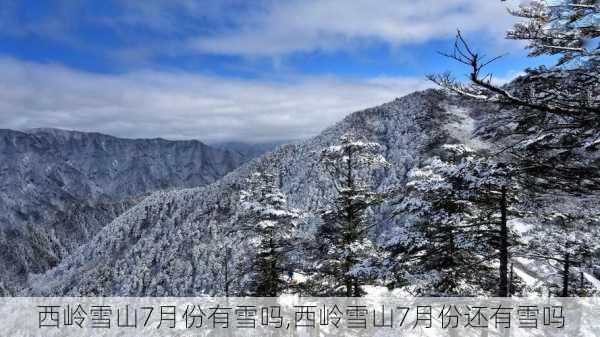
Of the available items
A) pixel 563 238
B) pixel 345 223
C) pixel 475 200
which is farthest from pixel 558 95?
pixel 345 223

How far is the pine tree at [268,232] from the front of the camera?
15.4 metres

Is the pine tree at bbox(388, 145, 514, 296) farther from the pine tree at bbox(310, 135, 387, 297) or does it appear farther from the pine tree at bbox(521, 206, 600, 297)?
the pine tree at bbox(310, 135, 387, 297)

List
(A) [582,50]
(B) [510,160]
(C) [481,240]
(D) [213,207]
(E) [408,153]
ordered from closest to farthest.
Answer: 1. (A) [582,50]
2. (B) [510,160]
3. (C) [481,240]
4. (E) [408,153]
5. (D) [213,207]

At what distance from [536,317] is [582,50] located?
37.1ft

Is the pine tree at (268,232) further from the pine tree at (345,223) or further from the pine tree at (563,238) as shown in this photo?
the pine tree at (563,238)

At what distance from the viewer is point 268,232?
1562cm

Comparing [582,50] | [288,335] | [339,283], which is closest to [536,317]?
[339,283]

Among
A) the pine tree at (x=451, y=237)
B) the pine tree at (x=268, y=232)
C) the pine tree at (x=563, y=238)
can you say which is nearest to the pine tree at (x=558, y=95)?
the pine tree at (x=563, y=238)

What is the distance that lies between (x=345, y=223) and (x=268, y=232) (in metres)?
3.12

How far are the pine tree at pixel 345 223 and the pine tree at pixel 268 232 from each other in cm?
131

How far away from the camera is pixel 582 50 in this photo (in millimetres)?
5410

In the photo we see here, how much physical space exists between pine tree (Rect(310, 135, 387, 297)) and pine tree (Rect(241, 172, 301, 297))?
1.31 m

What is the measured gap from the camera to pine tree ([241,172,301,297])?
15.4 meters

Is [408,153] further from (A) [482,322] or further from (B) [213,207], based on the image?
(A) [482,322]
